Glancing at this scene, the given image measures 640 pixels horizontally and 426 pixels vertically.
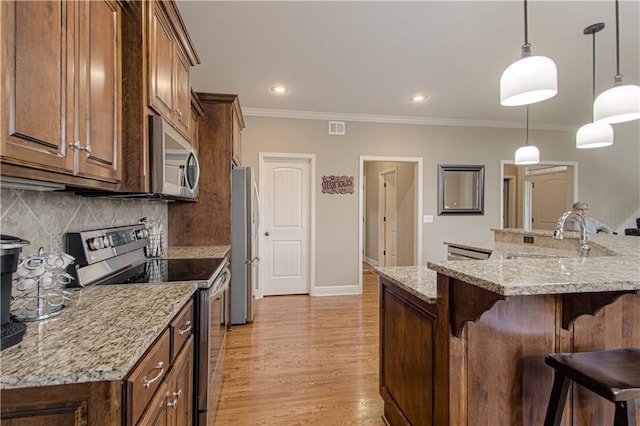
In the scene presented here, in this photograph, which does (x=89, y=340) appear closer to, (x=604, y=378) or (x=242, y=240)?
(x=604, y=378)

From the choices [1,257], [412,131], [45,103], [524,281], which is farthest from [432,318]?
[412,131]

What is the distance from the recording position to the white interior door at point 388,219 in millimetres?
5609

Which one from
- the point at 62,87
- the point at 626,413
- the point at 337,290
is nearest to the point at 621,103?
the point at 626,413

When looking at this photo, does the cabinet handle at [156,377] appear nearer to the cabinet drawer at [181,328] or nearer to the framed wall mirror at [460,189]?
the cabinet drawer at [181,328]

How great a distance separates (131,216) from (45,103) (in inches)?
55.8

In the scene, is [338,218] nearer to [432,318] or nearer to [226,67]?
[226,67]

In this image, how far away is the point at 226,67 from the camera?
2900 millimetres

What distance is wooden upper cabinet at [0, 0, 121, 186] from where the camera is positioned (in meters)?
0.76

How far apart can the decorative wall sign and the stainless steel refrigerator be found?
1361 mm

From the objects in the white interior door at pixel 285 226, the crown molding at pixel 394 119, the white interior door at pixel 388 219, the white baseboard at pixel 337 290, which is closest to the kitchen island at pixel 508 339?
the white baseboard at pixel 337 290

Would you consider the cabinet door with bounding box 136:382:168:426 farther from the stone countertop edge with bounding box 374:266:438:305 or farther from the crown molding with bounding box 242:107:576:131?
the crown molding with bounding box 242:107:576:131

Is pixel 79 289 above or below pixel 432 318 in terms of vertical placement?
above

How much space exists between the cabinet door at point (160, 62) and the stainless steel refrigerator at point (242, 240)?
1.37m

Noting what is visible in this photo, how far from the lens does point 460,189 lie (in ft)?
15.5
